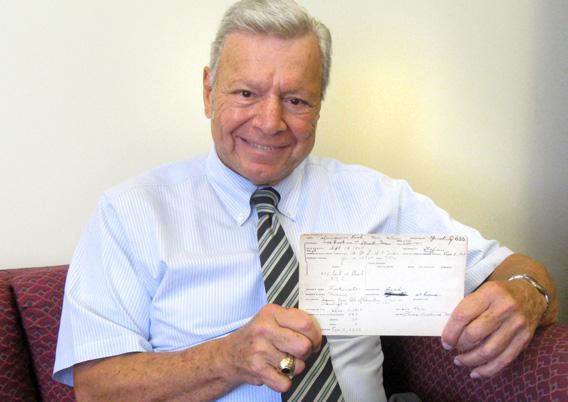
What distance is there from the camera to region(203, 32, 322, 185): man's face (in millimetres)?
1087

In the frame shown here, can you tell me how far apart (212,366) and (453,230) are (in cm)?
64

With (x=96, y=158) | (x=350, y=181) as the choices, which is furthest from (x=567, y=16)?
(x=96, y=158)

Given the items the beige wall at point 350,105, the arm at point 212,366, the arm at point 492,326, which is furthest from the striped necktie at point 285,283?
the beige wall at point 350,105

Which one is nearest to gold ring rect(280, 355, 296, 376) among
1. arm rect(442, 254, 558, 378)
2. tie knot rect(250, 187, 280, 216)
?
arm rect(442, 254, 558, 378)

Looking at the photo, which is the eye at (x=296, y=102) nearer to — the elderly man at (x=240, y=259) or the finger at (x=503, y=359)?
the elderly man at (x=240, y=259)

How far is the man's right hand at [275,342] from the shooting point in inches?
31.6

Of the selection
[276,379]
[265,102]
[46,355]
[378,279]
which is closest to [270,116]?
[265,102]

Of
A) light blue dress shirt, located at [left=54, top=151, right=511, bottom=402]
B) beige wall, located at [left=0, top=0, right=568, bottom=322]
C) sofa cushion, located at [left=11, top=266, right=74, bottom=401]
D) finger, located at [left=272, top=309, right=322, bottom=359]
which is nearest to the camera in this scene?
finger, located at [left=272, top=309, right=322, bottom=359]

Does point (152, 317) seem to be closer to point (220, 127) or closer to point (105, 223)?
point (105, 223)

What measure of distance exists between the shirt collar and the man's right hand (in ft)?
1.13

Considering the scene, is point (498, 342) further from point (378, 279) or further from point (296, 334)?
point (296, 334)

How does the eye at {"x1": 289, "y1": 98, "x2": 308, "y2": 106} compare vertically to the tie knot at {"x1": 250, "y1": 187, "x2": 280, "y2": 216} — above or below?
above

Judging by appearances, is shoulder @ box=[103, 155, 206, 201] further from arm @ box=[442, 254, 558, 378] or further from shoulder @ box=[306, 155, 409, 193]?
arm @ box=[442, 254, 558, 378]

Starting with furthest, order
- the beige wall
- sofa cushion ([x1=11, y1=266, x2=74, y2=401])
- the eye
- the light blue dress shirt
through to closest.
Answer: the beige wall → sofa cushion ([x1=11, y1=266, x2=74, y2=401]) → the eye → the light blue dress shirt
